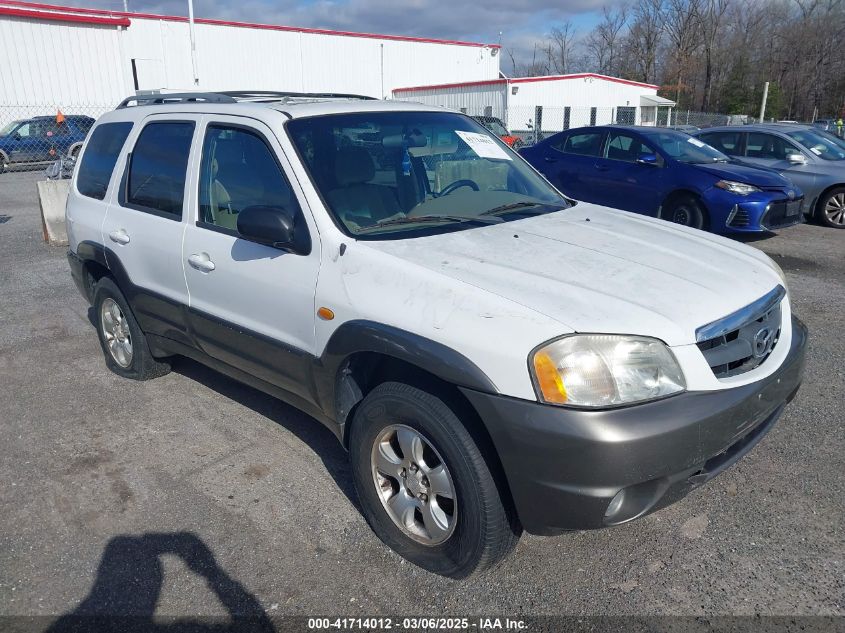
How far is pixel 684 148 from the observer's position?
31.4ft

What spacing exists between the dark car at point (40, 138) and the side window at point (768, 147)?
19.3 metres

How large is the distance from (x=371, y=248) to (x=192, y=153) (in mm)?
1530

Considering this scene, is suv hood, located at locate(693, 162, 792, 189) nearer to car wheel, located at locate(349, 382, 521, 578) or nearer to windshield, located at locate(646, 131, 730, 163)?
windshield, located at locate(646, 131, 730, 163)

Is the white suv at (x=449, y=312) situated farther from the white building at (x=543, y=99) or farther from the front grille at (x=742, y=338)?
the white building at (x=543, y=99)

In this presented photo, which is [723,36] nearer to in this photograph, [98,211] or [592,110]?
[592,110]

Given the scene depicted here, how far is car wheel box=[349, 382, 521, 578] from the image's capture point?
2541mm

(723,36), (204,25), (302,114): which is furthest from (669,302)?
(723,36)

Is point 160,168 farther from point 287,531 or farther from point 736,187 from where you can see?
point 736,187

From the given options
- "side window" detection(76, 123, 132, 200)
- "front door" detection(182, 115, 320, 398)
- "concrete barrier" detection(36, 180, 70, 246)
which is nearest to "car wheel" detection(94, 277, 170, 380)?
"side window" detection(76, 123, 132, 200)

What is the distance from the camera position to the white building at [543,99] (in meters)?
31.4

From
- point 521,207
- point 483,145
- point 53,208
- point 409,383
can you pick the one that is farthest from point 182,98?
point 53,208

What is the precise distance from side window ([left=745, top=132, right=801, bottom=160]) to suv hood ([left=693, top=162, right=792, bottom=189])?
73.1 inches

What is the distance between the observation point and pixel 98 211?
15.3 feet

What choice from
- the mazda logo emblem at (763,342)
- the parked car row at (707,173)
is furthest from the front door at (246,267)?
the parked car row at (707,173)
